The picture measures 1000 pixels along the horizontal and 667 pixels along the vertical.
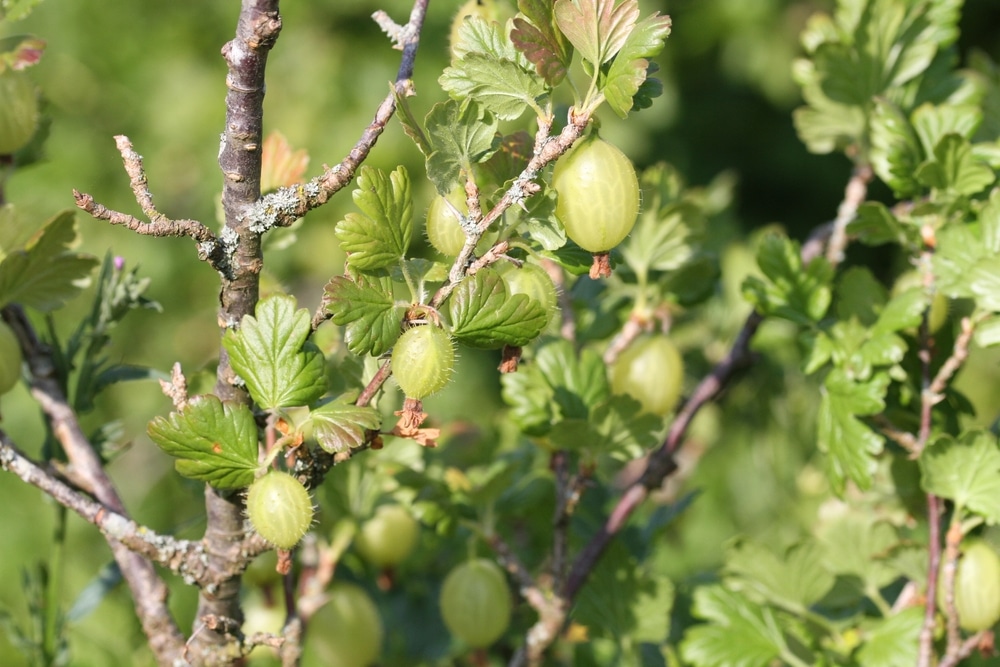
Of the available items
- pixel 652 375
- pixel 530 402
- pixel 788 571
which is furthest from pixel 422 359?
pixel 788 571

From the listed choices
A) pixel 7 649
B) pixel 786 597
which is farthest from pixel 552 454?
pixel 7 649

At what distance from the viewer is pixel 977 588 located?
30.1 inches

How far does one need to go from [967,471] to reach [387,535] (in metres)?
0.50

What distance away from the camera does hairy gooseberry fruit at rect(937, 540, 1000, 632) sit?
2.50 ft

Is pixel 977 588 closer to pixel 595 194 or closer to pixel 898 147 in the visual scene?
pixel 898 147

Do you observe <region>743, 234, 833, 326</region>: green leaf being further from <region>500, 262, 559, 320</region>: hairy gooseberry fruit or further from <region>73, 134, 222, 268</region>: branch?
<region>73, 134, 222, 268</region>: branch

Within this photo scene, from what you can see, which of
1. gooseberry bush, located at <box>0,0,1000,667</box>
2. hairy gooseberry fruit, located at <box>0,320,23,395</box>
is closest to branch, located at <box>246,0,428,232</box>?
gooseberry bush, located at <box>0,0,1000,667</box>

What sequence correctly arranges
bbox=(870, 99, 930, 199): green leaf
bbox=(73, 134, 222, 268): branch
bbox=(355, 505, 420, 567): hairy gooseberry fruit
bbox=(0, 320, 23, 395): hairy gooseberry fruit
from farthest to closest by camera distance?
bbox=(355, 505, 420, 567): hairy gooseberry fruit → bbox=(870, 99, 930, 199): green leaf → bbox=(0, 320, 23, 395): hairy gooseberry fruit → bbox=(73, 134, 222, 268): branch

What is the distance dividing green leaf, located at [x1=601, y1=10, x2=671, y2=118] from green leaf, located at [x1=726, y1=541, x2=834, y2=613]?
0.48 m

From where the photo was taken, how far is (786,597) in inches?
34.8

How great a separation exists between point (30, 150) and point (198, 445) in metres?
0.43

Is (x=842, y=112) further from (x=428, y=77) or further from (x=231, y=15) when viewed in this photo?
(x=231, y=15)

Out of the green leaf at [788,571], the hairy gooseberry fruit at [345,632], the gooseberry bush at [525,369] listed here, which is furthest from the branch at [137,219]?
the green leaf at [788,571]

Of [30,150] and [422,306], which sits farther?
[30,150]
